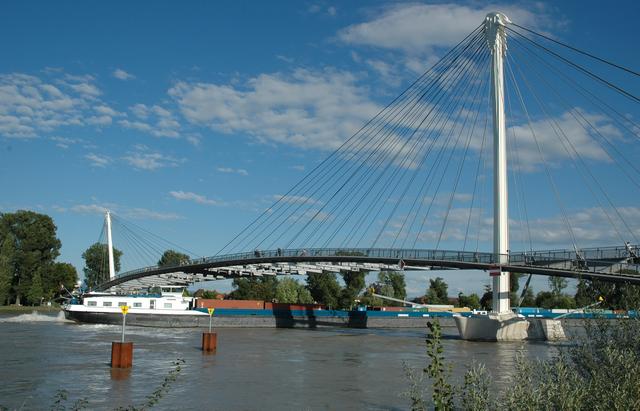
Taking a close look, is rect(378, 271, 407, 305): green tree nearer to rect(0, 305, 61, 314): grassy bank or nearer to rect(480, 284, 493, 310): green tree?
rect(480, 284, 493, 310): green tree

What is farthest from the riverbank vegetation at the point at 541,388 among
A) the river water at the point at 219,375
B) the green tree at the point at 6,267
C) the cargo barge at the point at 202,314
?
the green tree at the point at 6,267

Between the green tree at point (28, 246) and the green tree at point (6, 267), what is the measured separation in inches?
33.7

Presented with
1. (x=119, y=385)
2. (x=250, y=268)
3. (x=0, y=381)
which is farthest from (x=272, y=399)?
(x=250, y=268)

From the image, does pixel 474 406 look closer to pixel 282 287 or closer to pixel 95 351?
pixel 95 351

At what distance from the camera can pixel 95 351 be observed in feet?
114

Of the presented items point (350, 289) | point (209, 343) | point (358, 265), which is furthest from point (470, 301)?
point (209, 343)

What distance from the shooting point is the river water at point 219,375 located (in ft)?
63.4

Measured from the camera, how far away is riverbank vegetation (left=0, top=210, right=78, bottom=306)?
317ft

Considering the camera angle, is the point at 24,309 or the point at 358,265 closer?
the point at 358,265

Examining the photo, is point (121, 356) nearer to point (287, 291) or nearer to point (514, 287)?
point (287, 291)

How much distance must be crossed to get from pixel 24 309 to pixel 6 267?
277 inches

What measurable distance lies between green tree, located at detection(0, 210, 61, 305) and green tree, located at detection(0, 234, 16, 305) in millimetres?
856

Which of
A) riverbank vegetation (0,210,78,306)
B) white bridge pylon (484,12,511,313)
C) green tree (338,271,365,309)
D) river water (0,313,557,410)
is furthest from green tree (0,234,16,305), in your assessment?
white bridge pylon (484,12,511,313)

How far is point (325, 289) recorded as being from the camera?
114 m
